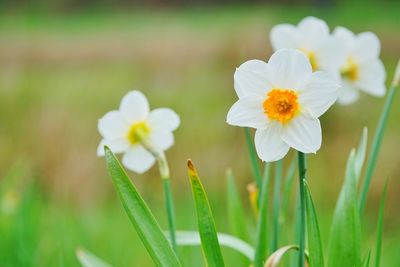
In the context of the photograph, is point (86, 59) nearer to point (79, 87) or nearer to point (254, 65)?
point (79, 87)

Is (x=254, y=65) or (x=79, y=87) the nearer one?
(x=254, y=65)

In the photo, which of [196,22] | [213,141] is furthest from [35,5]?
[213,141]

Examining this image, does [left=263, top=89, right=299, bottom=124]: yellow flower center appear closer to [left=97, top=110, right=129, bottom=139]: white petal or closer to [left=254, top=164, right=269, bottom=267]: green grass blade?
[left=254, top=164, right=269, bottom=267]: green grass blade

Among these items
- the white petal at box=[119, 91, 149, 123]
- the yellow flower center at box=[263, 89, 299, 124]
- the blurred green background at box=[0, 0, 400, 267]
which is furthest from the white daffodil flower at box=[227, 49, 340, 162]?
the blurred green background at box=[0, 0, 400, 267]

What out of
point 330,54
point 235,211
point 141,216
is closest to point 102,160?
point 235,211

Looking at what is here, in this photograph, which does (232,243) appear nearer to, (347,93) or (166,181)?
(166,181)

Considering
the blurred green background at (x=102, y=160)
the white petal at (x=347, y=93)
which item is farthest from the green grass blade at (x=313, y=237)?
the blurred green background at (x=102, y=160)
